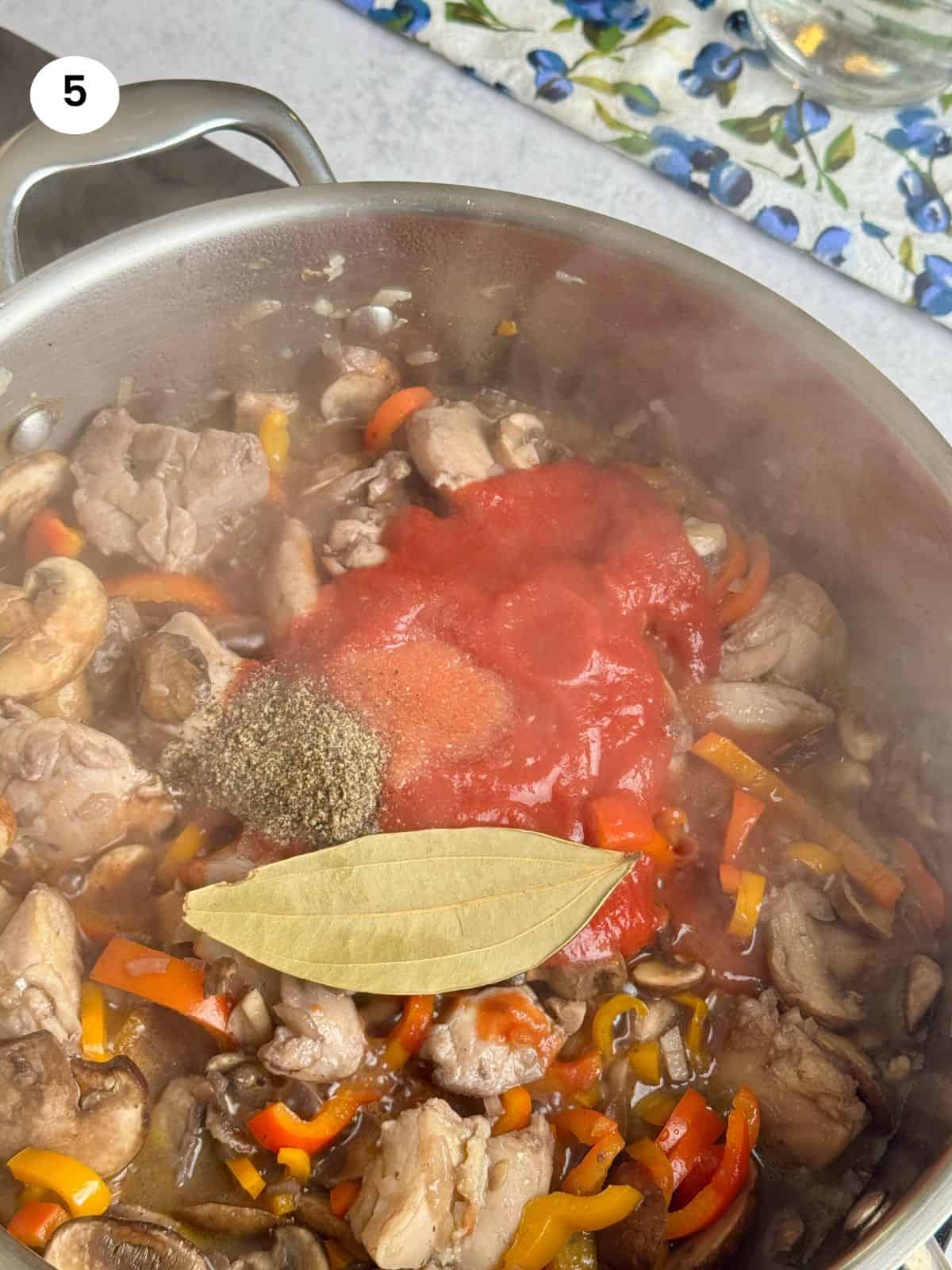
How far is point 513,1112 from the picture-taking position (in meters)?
1.84

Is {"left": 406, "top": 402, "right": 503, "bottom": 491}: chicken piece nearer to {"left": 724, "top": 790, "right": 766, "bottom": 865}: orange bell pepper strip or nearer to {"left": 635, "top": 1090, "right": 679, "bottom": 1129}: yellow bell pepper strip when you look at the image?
{"left": 724, "top": 790, "right": 766, "bottom": 865}: orange bell pepper strip

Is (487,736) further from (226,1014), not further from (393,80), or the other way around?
(393,80)

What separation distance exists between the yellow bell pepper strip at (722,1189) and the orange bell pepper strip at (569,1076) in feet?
0.77

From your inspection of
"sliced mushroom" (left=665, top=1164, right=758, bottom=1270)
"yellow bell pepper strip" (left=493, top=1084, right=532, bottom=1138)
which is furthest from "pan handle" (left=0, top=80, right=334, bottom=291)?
"sliced mushroom" (left=665, top=1164, right=758, bottom=1270)

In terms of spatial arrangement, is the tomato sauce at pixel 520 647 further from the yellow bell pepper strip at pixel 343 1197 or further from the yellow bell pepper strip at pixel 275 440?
the yellow bell pepper strip at pixel 343 1197

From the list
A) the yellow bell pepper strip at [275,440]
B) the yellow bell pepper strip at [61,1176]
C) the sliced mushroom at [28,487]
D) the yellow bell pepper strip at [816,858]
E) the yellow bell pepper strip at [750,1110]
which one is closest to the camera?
the yellow bell pepper strip at [61,1176]

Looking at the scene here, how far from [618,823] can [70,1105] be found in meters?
0.97

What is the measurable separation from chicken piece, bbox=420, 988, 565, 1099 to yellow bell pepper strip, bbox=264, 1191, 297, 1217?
0.28m

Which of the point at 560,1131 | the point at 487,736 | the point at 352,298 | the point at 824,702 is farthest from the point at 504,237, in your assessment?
the point at 560,1131

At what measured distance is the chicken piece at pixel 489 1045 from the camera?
1797 mm

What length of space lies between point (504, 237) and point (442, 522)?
558mm

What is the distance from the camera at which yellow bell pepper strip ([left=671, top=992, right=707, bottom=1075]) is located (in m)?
1.93

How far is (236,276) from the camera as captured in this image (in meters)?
2.16

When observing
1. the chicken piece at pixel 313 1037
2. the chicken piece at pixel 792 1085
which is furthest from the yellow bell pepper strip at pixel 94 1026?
the chicken piece at pixel 792 1085
